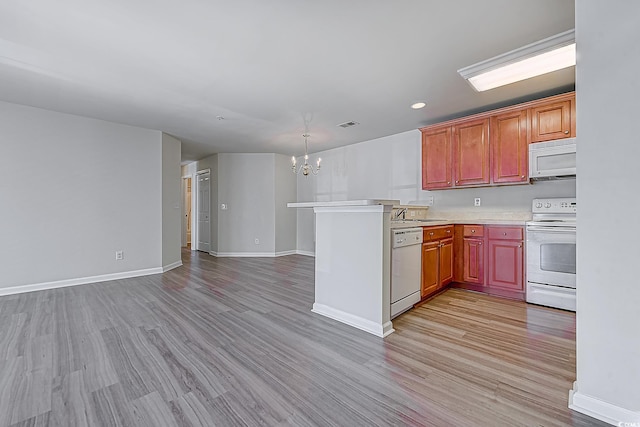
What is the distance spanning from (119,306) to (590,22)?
436 centimetres

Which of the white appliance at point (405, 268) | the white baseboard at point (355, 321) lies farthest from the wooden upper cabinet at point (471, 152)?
the white baseboard at point (355, 321)

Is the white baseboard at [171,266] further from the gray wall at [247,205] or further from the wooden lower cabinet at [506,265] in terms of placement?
the wooden lower cabinet at [506,265]

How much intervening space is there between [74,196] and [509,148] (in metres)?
5.93

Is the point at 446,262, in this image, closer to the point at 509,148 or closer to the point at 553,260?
the point at 553,260

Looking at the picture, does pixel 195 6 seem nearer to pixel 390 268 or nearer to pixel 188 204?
pixel 390 268

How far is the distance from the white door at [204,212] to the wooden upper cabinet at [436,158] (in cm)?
511

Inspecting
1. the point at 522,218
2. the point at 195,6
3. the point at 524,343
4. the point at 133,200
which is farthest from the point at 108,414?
the point at 522,218

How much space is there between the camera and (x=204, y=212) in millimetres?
7176

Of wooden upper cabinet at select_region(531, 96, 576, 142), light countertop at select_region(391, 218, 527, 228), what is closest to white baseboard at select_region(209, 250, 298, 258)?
light countertop at select_region(391, 218, 527, 228)

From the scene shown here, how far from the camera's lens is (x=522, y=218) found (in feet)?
11.9

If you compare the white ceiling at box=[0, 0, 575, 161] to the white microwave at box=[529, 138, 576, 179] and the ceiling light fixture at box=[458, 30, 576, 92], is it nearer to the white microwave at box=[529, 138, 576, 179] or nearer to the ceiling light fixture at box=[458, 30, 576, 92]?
the ceiling light fixture at box=[458, 30, 576, 92]

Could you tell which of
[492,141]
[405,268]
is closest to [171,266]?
[405,268]

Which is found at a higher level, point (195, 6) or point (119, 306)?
point (195, 6)

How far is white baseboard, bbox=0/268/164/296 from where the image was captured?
3537mm
